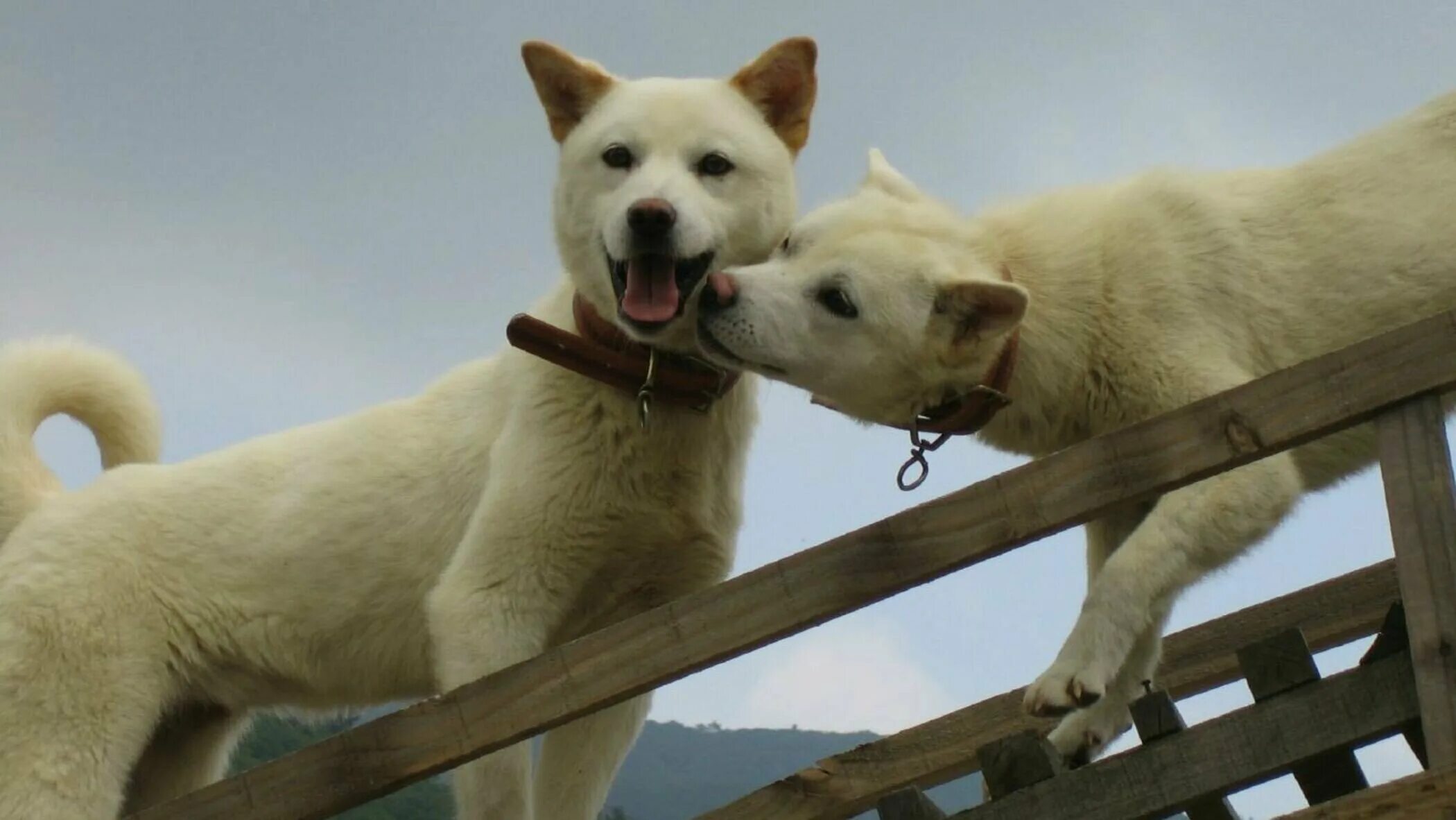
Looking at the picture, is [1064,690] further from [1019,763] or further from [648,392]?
[648,392]

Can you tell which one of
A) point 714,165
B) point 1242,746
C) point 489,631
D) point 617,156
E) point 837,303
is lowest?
point 1242,746

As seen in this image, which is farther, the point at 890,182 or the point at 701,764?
the point at 701,764

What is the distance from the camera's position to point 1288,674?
3424 millimetres

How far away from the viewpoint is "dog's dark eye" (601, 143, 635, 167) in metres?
5.09

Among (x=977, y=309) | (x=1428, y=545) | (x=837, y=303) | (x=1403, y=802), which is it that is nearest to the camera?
(x=1403, y=802)

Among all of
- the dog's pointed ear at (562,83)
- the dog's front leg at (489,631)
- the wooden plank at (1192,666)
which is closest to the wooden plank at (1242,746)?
the wooden plank at (1192,666)

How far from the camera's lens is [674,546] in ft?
16.8

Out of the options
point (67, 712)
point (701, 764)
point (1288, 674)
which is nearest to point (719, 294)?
point (1288, 674)

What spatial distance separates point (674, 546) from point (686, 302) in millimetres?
780

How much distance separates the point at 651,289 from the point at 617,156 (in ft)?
1.76

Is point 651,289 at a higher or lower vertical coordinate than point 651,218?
lower

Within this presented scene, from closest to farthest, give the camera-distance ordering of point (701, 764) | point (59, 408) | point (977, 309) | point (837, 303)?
1. point (977, 309)
2. point (837, 303)
3. point (59, 408)
4. point (701, 764)

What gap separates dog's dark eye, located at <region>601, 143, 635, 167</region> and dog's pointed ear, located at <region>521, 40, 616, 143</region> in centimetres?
35

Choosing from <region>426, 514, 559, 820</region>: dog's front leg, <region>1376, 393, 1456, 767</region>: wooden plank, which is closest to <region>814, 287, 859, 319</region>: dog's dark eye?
<region>426, 514, 559, 820</region>: dog's front leg
